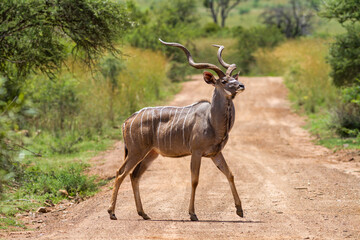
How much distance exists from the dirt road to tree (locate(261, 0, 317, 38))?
30.9m

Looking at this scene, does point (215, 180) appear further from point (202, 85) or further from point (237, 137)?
point (202, 85)

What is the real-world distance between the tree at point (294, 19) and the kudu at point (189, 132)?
36859 millimetres

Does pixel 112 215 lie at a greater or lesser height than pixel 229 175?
lesser

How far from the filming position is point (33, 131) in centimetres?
1420

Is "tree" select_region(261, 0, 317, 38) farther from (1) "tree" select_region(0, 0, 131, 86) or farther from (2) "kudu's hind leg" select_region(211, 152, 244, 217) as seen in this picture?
(2) "kudu's hind leg" select_region(211, 152, 244, 217)

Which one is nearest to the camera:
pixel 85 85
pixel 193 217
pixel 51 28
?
pixel 193 217

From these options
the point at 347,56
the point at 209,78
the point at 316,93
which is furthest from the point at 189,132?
the point at 316,93

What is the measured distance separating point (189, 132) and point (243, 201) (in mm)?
1523

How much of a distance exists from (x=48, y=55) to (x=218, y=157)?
18.0 feet

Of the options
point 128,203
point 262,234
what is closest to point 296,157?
point 128,203

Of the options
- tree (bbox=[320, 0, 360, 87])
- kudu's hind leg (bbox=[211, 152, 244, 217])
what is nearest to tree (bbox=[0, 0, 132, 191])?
kudu's hind leg (bbox=[211, 152, 244, 217])

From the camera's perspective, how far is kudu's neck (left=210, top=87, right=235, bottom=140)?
704 cm

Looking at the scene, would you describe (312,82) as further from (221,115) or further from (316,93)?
(221,115)

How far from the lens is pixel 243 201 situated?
805cm
